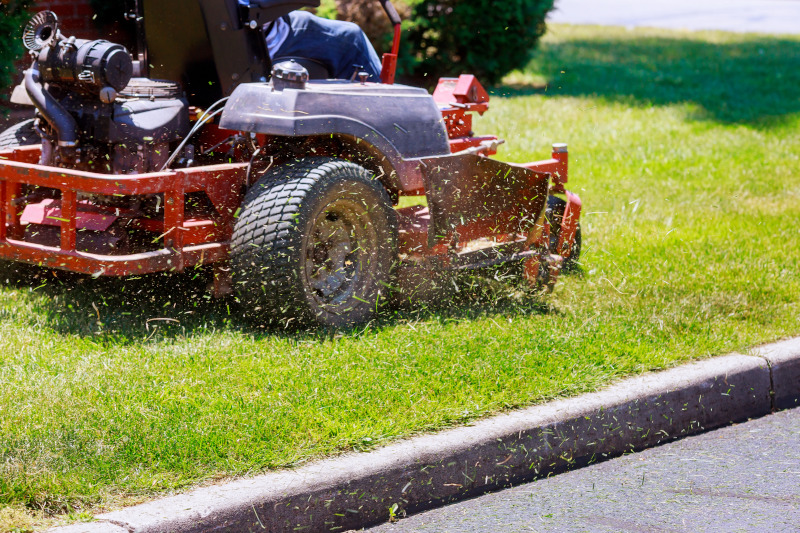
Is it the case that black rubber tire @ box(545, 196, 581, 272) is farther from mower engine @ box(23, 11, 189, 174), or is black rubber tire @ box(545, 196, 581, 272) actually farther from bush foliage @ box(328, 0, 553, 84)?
bush foliage @ box(328, 0, 553, 84)

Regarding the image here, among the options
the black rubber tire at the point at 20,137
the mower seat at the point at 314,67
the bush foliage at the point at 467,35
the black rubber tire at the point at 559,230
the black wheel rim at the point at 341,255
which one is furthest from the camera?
the bush foliage at the point at 467,35

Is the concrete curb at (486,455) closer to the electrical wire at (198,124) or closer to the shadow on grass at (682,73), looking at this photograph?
the electrical wire at (198,124)

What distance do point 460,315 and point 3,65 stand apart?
141 inches

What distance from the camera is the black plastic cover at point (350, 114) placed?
4.50 m

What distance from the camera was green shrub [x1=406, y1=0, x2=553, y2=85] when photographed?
37.3ft

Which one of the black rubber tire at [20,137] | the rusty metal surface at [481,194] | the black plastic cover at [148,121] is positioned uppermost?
the black plastic cover at [148,121]

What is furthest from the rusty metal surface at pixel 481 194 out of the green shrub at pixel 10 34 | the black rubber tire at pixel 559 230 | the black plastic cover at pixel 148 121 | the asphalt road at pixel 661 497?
the green shrub at pixel 10 34

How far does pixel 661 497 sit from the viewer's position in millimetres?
3584

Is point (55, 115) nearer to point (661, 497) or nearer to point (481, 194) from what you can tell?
point (481, 194)

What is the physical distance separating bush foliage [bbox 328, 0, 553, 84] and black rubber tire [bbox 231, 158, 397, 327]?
252 inches

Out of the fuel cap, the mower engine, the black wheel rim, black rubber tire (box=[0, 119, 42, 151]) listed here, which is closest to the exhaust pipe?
the mower engine

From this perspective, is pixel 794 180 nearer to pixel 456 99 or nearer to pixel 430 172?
pixel 456 99

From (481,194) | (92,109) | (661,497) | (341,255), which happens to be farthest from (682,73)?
(661,497)

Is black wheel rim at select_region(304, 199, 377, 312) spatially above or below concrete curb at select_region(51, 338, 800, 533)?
above
